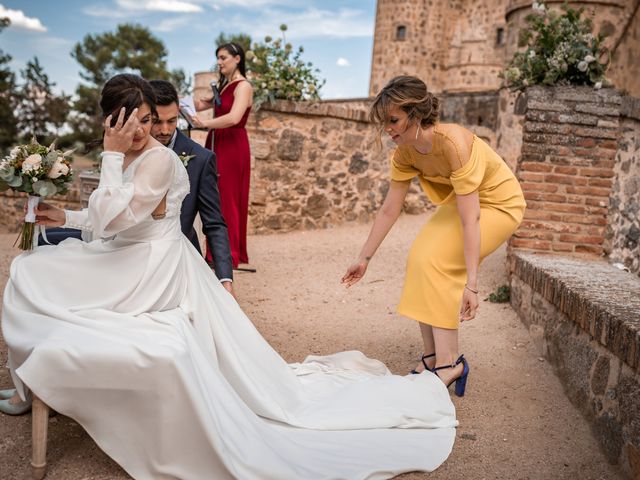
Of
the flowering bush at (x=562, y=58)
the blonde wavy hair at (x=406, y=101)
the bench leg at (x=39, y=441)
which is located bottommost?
the bench leg at (x=39, y=441)

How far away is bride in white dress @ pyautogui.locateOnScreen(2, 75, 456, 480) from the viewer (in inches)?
87.0

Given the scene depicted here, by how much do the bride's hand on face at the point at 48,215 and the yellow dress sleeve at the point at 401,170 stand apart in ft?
5.76

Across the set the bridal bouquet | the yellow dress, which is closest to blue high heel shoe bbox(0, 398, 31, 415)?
the bridal bouquet

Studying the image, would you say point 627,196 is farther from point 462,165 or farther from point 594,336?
point 462,165

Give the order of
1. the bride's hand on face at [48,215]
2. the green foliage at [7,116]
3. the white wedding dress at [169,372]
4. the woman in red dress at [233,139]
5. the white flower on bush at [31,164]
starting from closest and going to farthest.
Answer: the white wedding dress at [169,372] < the white flower on bush at [31,164] < the bride's hand on face at [48,215] < the woman in red dress at [233,139] < the green foliage at [7,116]

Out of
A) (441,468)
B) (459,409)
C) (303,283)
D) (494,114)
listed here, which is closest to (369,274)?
(303,283)

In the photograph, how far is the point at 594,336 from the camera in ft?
10.0

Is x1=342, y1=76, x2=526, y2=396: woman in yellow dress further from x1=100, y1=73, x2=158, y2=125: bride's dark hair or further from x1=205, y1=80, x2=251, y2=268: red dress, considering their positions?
x1=205, y1=80, x2=251, y2=268: red dress

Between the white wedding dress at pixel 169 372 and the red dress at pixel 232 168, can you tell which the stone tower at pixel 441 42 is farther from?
the white wedding dress at pixel 169 372

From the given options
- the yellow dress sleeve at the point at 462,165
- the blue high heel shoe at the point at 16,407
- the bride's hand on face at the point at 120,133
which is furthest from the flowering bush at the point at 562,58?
the blue high heel shoe at the point at 16,407

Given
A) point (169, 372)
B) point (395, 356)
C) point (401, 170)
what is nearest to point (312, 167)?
point (395, 356)

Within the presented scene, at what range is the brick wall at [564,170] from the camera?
502cm

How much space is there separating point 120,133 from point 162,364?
2.93 ft

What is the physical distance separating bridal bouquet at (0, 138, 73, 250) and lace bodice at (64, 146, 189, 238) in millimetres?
334
